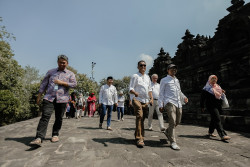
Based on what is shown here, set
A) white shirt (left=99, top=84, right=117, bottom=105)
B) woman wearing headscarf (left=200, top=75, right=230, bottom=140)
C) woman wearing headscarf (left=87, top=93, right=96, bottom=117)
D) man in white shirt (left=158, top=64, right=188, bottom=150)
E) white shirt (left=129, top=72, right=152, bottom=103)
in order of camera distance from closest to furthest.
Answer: man in white shirt (left=158, top=64, right=188, bottom=150) → white shirt (left=129, top=72, right=152, bottom=103) → woman wearing headscarf (left=200, top=75, right=230, bottom=140) → white shirt (left=99, top=84, right=117, bottom=105) → woman wearing headscarf (left=87, top=93, right=96, bottom=117)

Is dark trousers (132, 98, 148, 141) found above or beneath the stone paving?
above

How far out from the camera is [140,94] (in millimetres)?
3912

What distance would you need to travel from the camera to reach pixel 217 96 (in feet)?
15.0

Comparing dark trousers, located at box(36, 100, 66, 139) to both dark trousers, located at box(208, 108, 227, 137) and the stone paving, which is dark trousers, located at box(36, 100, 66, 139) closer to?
the stone paving

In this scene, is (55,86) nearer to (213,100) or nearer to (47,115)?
(47,115)

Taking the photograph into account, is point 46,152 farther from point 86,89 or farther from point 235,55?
point 86,89

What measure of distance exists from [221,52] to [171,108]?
1270 cm

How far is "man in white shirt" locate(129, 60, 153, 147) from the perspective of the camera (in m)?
3.67

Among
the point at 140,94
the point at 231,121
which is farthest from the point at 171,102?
the point at 231,121

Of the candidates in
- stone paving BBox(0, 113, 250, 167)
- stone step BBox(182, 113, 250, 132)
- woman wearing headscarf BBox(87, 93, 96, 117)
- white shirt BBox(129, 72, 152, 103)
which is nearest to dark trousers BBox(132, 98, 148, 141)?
white shirt BBox(129, 72, 152, 103)

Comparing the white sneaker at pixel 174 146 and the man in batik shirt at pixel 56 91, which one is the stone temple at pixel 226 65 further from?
the man in batik shirt at pixel 56 91

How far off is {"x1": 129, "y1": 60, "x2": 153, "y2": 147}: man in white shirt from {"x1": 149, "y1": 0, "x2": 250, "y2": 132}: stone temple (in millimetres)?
4059

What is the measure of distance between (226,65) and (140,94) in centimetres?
1157

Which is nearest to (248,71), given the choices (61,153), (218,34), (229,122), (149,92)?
(218,34)
